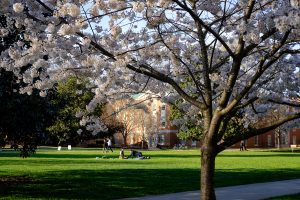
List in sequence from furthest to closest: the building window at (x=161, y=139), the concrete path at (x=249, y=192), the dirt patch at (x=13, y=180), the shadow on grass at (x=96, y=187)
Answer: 1. the building window at (x=161, y=139)
2. the dirt patch at (x=13, y=180)
3. the shadow on grass at (x=96, y=187)
4. the concrete path at (x=249, y=192)

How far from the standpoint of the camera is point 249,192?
516 inches

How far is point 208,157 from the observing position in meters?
7.94

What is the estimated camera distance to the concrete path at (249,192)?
11.9 m

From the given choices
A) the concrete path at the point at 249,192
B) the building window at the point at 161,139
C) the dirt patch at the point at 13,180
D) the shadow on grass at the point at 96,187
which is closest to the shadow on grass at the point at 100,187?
the shadow on grass at the point at 96,187

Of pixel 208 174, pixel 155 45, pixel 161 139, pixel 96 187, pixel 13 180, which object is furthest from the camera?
pixel 161 139

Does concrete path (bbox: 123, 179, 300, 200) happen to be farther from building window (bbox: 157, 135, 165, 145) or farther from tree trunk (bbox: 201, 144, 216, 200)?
building window (bbox: 157, 135, 165, 145)

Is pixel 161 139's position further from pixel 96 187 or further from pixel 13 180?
pixel 96 187

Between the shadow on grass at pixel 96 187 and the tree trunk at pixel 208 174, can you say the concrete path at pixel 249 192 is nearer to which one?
the shadow on grass at pixel 96 187

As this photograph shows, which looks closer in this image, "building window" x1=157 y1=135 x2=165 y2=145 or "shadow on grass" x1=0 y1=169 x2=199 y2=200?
"shadow on grass" x1=0 y1=169 x2=199 y2=200

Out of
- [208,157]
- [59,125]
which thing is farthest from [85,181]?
[59,125]

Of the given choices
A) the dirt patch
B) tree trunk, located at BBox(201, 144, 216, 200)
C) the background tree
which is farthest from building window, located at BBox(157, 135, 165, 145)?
tree trunk, located at BBox(201, 144, 216, 200)

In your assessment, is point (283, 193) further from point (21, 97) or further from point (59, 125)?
point (59, 125)

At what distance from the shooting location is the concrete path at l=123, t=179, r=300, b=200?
38.9ft

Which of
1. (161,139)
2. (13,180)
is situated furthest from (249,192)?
(161,139)
